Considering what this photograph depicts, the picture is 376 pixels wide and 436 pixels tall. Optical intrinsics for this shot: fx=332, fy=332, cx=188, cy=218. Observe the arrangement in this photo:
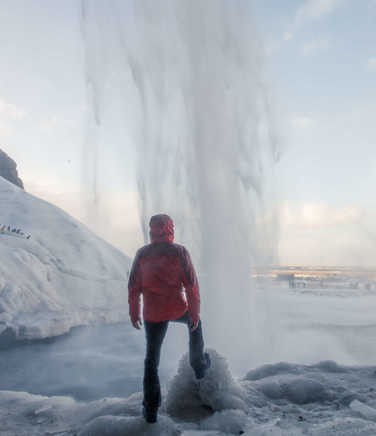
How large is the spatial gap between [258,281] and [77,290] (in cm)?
1342

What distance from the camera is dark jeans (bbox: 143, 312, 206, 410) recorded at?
10.4 ft

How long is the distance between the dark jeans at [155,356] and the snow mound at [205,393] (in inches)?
14.0

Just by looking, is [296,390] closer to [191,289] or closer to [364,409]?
[364,409]

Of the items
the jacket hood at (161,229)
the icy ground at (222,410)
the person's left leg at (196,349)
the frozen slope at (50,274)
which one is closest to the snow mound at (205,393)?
the icy ground at (222,410)

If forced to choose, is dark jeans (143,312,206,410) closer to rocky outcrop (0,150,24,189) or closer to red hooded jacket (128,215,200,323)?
red hooded jacket (128,215,200,323)

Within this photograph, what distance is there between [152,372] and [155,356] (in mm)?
146

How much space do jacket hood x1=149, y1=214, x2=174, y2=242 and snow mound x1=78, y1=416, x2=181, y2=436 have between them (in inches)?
67.7

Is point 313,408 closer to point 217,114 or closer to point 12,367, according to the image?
point 12,367

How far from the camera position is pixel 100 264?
25453 mm

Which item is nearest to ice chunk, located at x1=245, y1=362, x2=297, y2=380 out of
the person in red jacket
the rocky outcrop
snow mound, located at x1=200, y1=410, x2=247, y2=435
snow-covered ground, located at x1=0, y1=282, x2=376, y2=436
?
snow-covered ground, located at x1=0, y1=282, x2=376, y2=436

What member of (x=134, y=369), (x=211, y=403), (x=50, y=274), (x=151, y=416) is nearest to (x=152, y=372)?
(x=151, y=416)

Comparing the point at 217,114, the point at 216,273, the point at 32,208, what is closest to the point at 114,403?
the point at 216,273

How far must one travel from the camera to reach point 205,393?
363 cm

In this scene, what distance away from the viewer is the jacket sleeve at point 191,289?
10.6ft
